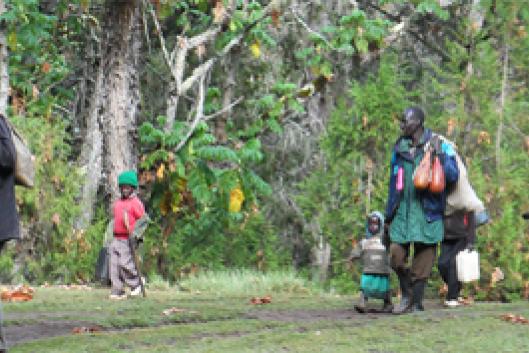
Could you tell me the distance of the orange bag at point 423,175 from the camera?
1152cm

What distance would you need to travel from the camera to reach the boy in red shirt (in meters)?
14.2

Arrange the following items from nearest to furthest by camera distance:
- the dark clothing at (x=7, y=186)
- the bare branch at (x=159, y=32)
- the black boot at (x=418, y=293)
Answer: the dark clothing at (x=7, y=186) → the black boot at (x=418, y=293) → the bare branch at (x=159, y=32)

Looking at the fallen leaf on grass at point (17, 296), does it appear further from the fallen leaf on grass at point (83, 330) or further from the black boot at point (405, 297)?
the black boot at point (405, 297)

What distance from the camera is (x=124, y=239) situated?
1440cm

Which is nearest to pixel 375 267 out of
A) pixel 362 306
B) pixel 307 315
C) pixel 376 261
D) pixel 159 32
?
pixel 376 261

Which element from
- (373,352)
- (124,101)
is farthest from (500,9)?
(373,352)

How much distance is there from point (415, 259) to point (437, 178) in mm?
1084

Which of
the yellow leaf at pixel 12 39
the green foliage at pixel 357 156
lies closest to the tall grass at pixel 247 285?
the green foliage at pixel 357 156

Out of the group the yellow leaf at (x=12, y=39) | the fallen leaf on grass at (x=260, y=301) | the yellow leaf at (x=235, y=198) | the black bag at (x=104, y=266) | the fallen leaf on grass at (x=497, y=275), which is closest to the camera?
the fallen leaf on grass at (x=260, y=301)

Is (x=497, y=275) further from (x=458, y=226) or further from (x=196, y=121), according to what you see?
(x=196, y=121)

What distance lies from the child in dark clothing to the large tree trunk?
7.60 meters

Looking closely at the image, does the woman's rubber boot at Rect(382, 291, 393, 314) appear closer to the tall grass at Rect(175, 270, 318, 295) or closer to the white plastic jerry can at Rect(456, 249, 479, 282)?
the white plastic jerry can at Rect(456, 249, 479, 282)

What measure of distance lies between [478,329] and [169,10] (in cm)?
915

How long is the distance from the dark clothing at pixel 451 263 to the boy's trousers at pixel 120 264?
3.66m
